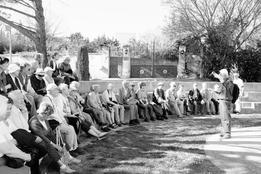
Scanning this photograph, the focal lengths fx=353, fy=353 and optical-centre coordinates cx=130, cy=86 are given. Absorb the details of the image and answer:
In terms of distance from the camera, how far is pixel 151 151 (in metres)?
7.14

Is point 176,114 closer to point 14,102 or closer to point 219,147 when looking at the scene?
point 219,147

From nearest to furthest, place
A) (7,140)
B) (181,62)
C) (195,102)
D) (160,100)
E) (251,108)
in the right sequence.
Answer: (7,140) < (160,100) < (195,102) < (251,108) < (181,62)

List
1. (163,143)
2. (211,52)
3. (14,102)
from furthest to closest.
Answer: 1. (211,52)
2. (163,143)
3. (14,102)

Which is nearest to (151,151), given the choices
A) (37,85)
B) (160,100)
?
(37,85)

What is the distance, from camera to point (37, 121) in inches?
214

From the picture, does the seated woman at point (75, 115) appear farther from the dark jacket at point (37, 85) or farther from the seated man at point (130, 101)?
the seated man at point (130, 101)

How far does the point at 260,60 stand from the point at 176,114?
40.3 feet

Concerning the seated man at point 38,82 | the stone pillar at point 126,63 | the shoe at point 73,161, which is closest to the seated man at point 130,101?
the seated man at point 38,82

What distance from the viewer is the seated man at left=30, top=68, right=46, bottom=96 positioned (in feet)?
25.3

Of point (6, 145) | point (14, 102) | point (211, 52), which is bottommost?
point (6, 145)

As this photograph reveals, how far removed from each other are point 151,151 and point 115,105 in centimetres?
368

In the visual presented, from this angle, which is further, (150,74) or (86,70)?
(150,74)

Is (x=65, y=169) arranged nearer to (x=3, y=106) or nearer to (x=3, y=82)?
(x=3, y=106)

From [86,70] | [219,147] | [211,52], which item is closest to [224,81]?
[219,147]
